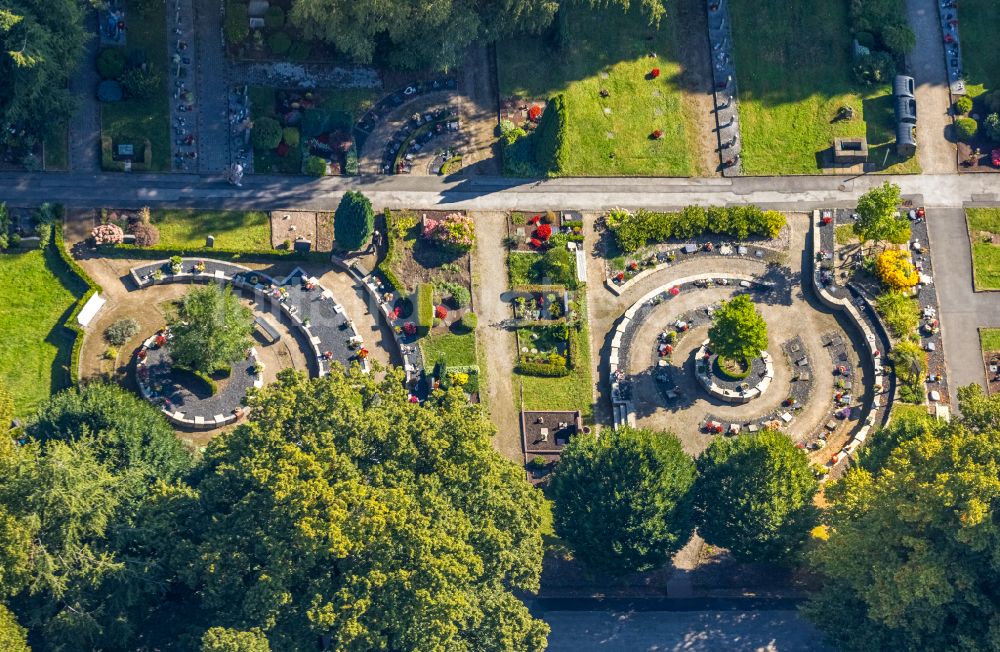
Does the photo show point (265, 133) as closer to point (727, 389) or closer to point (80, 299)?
point (80, 299)

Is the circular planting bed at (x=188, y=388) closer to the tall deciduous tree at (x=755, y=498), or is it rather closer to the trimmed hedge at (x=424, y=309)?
the trimmed hedge at (x=424, y=309)

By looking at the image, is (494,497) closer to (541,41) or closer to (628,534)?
(628,534)

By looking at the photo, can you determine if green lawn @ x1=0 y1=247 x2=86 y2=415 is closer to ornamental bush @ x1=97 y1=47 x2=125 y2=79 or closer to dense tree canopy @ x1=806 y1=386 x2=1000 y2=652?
ornamental bush @ x1=97 y1=47 x2=125 y2=79

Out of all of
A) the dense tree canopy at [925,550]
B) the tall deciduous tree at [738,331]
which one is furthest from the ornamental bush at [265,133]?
the dense tree canopy at [925,550]

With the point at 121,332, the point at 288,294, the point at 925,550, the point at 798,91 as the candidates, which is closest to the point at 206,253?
the point at 288,294

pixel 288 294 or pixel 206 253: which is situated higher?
Answer: pixel 206 253

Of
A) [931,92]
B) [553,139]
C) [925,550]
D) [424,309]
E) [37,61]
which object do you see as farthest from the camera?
[931,92]

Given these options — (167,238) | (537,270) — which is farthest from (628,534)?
(167,238)
